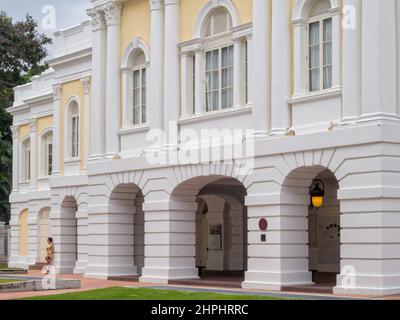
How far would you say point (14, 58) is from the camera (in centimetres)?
5703

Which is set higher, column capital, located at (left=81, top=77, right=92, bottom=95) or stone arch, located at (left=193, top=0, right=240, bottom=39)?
stone arch, located at (left=193, top=0, right=240, bottom=39)

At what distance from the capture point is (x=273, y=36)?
25.3 m

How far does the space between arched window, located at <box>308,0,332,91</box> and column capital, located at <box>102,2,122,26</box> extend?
9358mm

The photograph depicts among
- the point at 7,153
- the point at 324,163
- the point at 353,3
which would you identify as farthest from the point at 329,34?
the point at 7,153

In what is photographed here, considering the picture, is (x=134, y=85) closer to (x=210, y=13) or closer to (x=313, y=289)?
(x=210, y=13)

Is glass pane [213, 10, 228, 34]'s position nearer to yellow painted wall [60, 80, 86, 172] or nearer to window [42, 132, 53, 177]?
yellow painted wall [60, 80, 86, 172]

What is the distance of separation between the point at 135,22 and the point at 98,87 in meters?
2.78

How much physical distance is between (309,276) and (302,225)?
1.36 m

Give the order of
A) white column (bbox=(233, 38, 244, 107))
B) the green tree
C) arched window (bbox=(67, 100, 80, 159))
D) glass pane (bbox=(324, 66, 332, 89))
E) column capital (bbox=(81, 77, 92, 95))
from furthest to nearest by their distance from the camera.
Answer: the green tree, arched window (bbox=(67, 100, 80, 159)), column capital (bbox=(81, 77, 92, 95)), white column (bbox=(233, 38, 244, 107)), glass pane (bbox=(324, 66, 332, 89))

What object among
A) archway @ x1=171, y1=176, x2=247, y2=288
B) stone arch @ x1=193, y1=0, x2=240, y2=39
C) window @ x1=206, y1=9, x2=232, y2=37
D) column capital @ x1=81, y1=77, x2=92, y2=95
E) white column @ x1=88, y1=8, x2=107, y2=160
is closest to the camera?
stone arch @ x1=193, y1=0, x2=240, y2=39

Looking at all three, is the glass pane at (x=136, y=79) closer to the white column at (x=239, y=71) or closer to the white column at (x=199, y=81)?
the white column at (x=199, y=81)

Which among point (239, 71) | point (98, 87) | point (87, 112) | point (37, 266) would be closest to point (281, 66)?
point (239, 71)

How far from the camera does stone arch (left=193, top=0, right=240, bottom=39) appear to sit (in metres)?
27.2

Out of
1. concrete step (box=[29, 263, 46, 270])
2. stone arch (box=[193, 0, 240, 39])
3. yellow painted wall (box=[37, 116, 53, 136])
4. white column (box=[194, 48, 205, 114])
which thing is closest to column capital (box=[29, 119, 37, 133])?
yellow painted wall (box=[37, 116, 53, 136])
